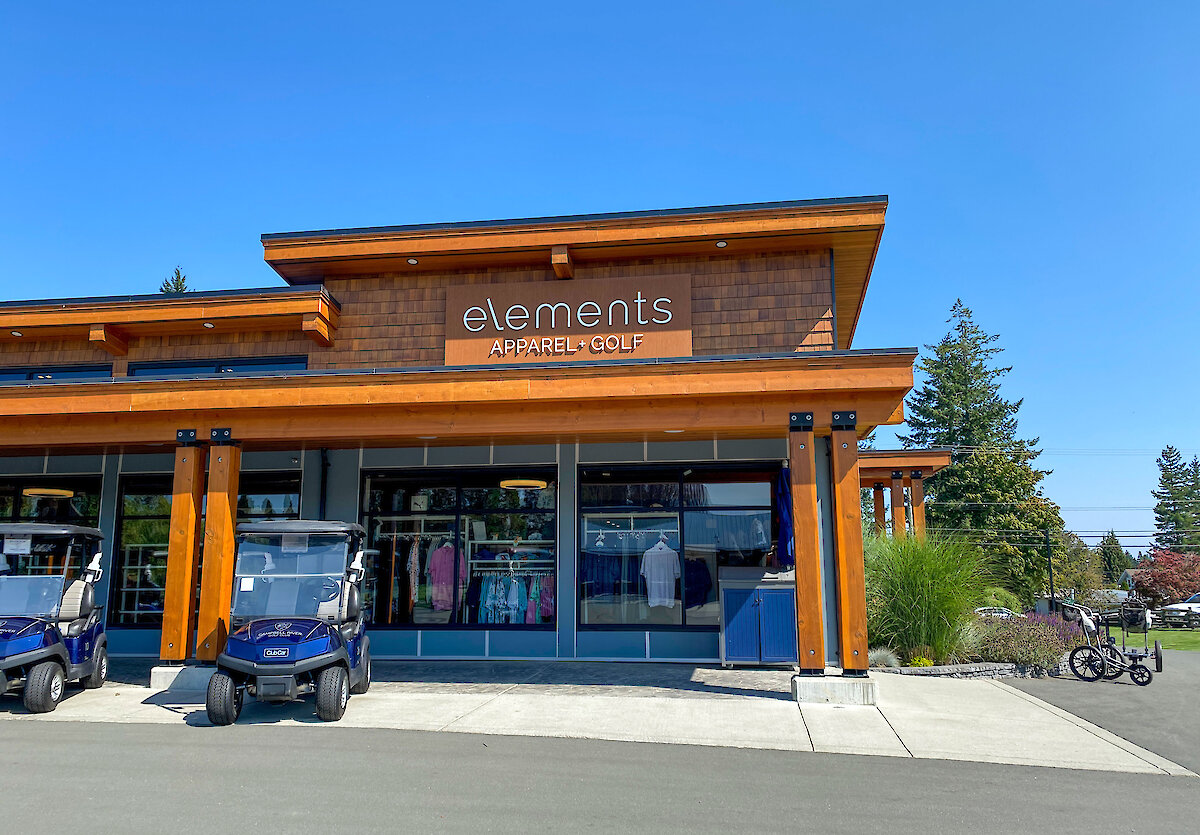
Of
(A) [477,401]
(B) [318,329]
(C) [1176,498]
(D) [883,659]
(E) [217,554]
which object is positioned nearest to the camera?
→ (A) [477,401]

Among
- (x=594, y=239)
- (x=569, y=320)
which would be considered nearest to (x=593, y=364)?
(x=569, y=320)

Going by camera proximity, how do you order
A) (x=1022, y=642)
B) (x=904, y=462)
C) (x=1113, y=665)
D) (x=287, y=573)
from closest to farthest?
(x=287, y=573), (x=1113, y=665), (x=1022, y=642), (x=904, y=462)

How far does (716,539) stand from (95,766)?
908 centimetres

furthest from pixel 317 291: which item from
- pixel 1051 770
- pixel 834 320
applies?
pixel 1051 770

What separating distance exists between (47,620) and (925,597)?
39.6 feet

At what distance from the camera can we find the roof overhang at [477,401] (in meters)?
10.3

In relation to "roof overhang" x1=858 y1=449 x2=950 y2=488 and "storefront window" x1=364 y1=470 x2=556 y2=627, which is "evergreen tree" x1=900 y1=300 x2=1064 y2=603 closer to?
"roof overhang" x1=858 y1=449 x2=950 y2=488

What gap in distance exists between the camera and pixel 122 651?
47.4ft

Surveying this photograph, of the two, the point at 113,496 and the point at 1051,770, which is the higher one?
the point at 113,496

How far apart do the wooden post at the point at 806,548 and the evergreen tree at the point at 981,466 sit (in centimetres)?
2123

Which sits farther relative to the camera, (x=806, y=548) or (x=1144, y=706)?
(x=1144, y=706)

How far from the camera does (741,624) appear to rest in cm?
1266

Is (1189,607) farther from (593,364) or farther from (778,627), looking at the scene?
(593,364)

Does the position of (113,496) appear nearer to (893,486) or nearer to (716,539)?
(716,539)
